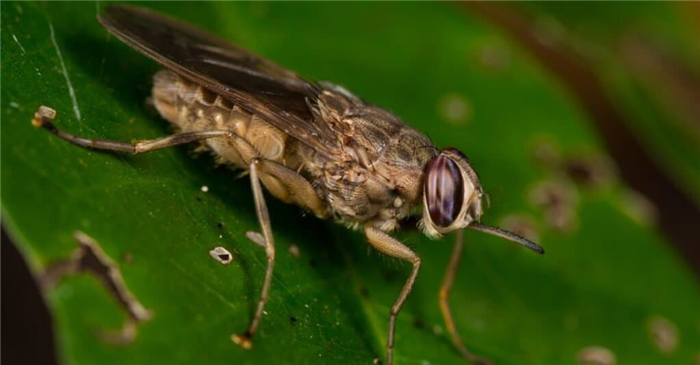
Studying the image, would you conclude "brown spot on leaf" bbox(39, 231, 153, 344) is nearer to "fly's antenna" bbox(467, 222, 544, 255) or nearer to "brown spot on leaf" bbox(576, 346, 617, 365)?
"fly's antenna" bbox(467, 222, 544, 255)

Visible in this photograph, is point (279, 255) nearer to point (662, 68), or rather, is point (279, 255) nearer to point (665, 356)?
point (665, 356)

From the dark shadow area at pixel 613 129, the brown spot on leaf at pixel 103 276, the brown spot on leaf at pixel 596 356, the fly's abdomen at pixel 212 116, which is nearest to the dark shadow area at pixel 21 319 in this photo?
the fly's abdomen at pixel 212 116

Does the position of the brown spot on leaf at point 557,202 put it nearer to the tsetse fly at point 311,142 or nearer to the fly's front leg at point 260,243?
the tsetse fly at point 311,142

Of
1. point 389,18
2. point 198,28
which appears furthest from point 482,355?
point 389,18

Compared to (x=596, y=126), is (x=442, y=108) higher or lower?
higher

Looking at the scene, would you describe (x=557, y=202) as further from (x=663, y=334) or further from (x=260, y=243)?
(x=260, y=243)

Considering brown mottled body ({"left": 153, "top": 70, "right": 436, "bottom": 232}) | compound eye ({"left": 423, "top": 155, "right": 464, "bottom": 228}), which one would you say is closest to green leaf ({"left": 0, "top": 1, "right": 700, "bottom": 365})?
brown mottled body ({"left": 153, "top": 70, "right": 436, "bottom": 232})
